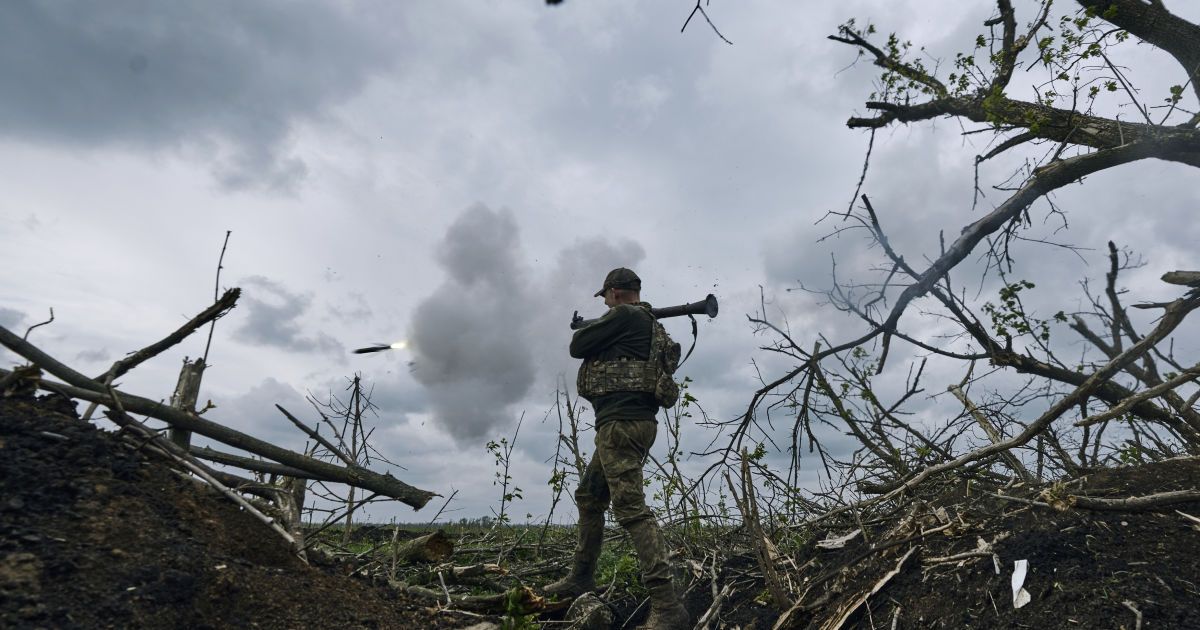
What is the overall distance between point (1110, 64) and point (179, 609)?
745 centimetres

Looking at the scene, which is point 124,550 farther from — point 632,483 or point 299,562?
point 632,483

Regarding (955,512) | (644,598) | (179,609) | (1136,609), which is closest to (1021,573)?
(1136,609)

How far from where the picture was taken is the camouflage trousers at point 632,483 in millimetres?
5320

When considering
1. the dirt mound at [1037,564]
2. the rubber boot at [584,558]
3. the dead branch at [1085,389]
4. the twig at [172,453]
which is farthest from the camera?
the rubber boot at [584,558]

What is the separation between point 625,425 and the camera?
18.3ft

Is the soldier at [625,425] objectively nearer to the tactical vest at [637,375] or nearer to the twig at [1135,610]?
the tactical vest at [637,375]

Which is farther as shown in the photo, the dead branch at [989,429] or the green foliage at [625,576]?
the green foliage at [625,576]

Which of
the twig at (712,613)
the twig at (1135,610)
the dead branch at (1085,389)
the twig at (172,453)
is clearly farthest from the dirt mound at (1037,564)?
the twig at (172,453)

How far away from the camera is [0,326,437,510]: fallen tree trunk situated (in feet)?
12.8

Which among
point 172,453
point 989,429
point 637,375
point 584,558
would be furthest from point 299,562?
point 989,429

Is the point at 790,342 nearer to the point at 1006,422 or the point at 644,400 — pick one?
the point at 644,400

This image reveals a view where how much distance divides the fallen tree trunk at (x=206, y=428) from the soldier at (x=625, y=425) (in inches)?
54.8

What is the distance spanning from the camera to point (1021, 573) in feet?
11.4

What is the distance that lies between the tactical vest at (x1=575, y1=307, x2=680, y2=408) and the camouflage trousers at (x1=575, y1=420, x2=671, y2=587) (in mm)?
263
